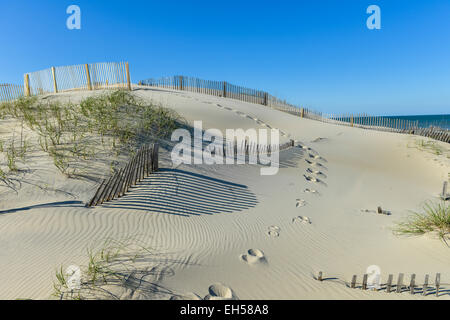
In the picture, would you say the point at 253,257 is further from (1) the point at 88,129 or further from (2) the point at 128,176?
(1) the point at 88,129

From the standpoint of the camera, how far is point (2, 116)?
8594 mm

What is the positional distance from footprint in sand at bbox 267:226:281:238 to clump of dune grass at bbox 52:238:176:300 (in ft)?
7.61

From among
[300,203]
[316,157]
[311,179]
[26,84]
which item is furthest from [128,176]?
[26,84]

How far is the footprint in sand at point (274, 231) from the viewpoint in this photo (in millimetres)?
4847

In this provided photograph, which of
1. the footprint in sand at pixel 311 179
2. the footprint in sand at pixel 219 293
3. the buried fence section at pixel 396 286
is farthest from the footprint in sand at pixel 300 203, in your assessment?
the footprint in sand at pixel 219 293

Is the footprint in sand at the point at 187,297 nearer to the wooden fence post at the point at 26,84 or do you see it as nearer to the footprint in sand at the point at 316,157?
Answer: the footprint in sand at the point at 316,157

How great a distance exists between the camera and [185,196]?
5.78m

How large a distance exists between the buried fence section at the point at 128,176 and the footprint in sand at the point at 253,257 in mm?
3141

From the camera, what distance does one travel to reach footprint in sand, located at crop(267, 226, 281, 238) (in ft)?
15.9

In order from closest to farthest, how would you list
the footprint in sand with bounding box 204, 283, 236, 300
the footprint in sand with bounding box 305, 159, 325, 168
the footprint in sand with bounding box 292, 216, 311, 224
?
1. the footprint in sand with bounding box 204, 283, 236, 300
2. the footprint in sand with bounding box 292, 216, 311, 224
3. the footprint in sand with bounding box 305, 159, 325, 168

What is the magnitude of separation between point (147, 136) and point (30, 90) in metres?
12.9

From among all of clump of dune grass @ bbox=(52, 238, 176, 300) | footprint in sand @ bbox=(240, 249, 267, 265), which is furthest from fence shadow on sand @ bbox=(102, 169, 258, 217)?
footprint in sand @ bbox=(240, 249, 267, 265)

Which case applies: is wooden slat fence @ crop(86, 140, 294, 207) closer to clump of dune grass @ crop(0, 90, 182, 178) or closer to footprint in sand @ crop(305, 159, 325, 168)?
clump of dune grass @ crop(0, 90, 182, 178)
